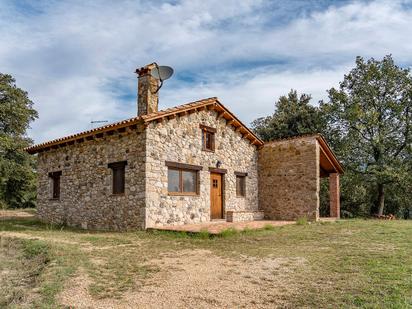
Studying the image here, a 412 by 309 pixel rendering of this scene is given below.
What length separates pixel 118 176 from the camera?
13359mm

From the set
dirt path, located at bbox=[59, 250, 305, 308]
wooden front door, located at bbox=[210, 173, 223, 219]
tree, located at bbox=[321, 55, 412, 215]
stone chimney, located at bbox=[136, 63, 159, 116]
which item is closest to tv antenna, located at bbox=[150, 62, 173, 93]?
stone chimney, located at bbox=[136, 63, 159, 116]

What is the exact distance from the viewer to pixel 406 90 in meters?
23.8

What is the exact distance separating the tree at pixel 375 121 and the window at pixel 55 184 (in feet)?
58.3

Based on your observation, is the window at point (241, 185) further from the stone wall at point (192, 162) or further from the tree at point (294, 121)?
the tree at point (294, 121)

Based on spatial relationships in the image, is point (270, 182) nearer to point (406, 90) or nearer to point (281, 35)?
point (281, 35)

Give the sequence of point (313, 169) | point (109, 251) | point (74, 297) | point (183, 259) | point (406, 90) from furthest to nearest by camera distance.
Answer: point (406, 90) < point (313, 169) < point (109, 251) < point (183, 259) < point (74, 297)

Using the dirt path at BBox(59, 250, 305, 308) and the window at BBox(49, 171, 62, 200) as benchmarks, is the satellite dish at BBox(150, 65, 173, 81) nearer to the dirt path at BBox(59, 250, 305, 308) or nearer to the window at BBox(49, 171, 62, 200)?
the window at BBox(49, 171, 62, 200)

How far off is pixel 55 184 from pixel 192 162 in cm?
679

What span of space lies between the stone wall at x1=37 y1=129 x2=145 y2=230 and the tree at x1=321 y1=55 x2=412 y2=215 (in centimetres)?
1641

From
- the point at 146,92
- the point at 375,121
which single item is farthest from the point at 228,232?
the point at 375,121

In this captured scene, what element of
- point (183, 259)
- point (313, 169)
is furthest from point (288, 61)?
point (183, 259)

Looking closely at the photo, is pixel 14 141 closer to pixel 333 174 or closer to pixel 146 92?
pixel 146 92

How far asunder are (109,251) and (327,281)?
16.7ft

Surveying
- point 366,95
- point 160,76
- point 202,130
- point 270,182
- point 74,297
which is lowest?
point 74,297
